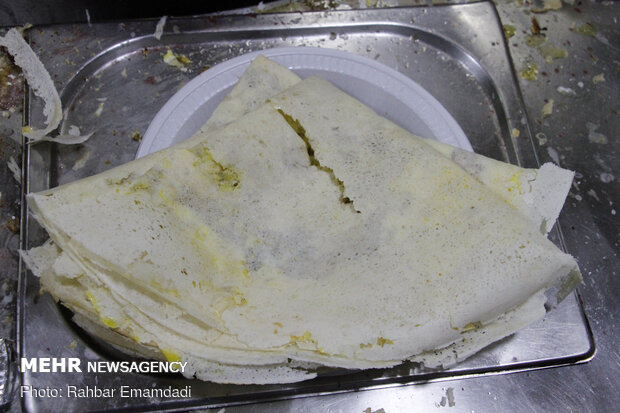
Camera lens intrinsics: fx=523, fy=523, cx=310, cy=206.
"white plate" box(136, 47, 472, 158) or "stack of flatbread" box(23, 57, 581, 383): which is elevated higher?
"white plate" box(136, 47, 472, 158)

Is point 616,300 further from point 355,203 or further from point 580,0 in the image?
point 580,0

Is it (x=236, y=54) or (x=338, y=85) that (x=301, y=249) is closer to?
(x=338, y=85)

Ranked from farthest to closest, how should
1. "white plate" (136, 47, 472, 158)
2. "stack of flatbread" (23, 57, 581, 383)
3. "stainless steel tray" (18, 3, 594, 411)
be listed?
"white plate" (136, 47, 472, 158)
"stainless steel tray" (18, 3, 594, 411)
"stack of flatbread" (23, 57, 581, 383)

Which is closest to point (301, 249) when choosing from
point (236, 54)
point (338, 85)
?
point (338, 85)

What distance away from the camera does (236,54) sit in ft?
5.00

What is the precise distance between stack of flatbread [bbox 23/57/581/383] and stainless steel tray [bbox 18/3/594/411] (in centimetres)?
14

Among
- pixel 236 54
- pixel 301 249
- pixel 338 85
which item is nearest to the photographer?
pixel 301 249

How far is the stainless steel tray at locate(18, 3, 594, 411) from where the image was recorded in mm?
1116

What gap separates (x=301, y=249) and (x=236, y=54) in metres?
0.79

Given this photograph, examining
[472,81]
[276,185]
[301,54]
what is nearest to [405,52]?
[472,81]

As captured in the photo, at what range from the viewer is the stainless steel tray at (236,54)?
3.66 feet

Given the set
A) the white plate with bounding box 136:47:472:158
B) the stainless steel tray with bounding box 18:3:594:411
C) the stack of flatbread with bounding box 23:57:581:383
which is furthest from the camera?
the white plate with bounding box 136:47:472:158

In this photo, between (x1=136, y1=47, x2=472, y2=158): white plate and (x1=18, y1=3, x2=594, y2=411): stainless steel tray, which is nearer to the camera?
(x1=18, y1=3, x2=594, y2=411): stainless steel tray

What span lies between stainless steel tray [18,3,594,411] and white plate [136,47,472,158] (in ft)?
0.66
